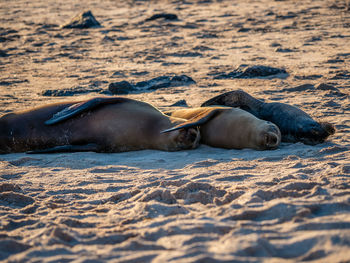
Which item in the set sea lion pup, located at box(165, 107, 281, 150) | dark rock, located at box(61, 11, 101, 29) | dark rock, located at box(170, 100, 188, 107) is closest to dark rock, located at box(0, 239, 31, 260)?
sea lion pup, located at box(165, 107, 281, 150)

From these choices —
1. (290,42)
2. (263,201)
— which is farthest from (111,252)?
(290,42)

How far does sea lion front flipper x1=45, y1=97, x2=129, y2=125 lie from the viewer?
5.01 metres

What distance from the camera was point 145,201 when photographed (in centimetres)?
334

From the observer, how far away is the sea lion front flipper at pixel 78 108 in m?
5.01

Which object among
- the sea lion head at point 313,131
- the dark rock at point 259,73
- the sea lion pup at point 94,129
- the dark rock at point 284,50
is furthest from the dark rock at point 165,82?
the sea lion head at point 313,131

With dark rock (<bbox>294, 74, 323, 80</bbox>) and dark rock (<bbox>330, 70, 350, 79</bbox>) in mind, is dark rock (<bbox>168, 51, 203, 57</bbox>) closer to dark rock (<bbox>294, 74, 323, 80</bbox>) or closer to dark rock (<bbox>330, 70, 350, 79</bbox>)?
dark rock (<bbox>294, 74, 323, 80</bbox>)

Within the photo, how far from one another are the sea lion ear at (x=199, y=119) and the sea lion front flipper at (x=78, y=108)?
768 mm

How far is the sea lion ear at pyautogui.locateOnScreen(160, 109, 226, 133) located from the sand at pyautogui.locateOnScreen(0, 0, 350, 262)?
27cm

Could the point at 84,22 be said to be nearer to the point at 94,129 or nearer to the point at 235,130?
the point at 94,129

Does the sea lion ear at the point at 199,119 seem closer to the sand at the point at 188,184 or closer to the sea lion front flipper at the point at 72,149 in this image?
the sand at the point at 188,184

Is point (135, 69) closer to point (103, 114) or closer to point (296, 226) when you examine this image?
point (103, 114)

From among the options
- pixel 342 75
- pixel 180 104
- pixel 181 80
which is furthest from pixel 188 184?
pixel 342 75

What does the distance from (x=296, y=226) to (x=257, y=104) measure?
316 centimetres

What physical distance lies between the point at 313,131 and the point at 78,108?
7.76ft
